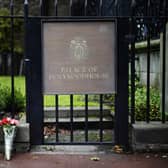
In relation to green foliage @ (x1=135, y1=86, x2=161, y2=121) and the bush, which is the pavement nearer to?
green foliage @ (x1=135, y1=86, x2=161, y2=121)

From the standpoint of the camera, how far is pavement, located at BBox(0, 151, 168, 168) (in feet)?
21.9

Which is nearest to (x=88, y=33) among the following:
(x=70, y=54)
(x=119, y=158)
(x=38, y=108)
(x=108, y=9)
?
(x=70, y=54)

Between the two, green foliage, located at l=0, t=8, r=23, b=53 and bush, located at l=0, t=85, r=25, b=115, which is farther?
green foliage, located at l=0, t=8, r=23, b=53

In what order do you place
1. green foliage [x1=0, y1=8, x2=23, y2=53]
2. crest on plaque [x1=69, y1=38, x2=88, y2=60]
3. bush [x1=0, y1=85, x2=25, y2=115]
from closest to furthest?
crest on plaque [x1=69, y1=38, x2=88, y2=60] < bush [x1=0, y1=85, x2=25, y2=115] < green foliage [x1=0, y1=8, x2=23, y2=53]

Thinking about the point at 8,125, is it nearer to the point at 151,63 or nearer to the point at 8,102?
the point at 8,102

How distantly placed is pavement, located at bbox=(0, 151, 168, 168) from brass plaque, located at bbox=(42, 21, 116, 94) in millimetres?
912

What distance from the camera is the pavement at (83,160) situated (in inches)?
263

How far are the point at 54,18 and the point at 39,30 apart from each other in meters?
0.28

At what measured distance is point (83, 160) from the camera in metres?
6.94

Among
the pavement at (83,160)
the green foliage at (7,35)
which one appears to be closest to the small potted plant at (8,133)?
the pavement at (83,160)

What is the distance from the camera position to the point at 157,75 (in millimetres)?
10242

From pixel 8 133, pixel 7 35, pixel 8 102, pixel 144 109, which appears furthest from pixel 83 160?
pixel 7 35

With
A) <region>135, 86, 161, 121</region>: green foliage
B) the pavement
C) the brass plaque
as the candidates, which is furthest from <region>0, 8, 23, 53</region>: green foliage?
the pavement

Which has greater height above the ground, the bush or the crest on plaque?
the crest on plaque
